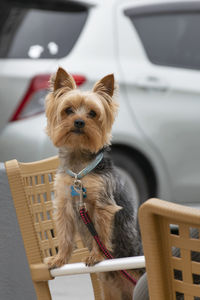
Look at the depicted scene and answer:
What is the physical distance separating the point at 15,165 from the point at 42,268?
0.35 metres

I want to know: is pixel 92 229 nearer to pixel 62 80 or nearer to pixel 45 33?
pixel 62 80

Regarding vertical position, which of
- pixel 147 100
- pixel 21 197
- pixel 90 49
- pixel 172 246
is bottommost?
pixel 147 100

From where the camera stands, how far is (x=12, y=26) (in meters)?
6.14

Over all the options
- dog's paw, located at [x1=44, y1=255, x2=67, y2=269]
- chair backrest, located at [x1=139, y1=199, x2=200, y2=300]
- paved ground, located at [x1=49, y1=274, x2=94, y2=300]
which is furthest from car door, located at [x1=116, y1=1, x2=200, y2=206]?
chair backrest, located at [x1=139, y1=199, x2=200, y2=300]

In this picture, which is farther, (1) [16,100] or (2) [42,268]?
(1) [16,100]

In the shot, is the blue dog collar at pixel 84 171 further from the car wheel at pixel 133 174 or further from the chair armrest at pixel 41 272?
the car wheel at pixel 133 174

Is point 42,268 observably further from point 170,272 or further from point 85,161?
point 170,272

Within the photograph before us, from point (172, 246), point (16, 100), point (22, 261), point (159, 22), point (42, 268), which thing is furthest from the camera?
point (159, 22)

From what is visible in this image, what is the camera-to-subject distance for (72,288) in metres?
4.54

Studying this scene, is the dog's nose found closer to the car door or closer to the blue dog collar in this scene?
the blue dog collar

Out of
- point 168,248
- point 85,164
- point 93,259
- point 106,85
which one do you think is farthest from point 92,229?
point 168,248

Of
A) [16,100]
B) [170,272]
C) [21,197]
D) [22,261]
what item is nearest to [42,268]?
[21,197]

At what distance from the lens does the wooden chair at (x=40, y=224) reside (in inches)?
91.1

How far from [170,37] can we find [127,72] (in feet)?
1.70
